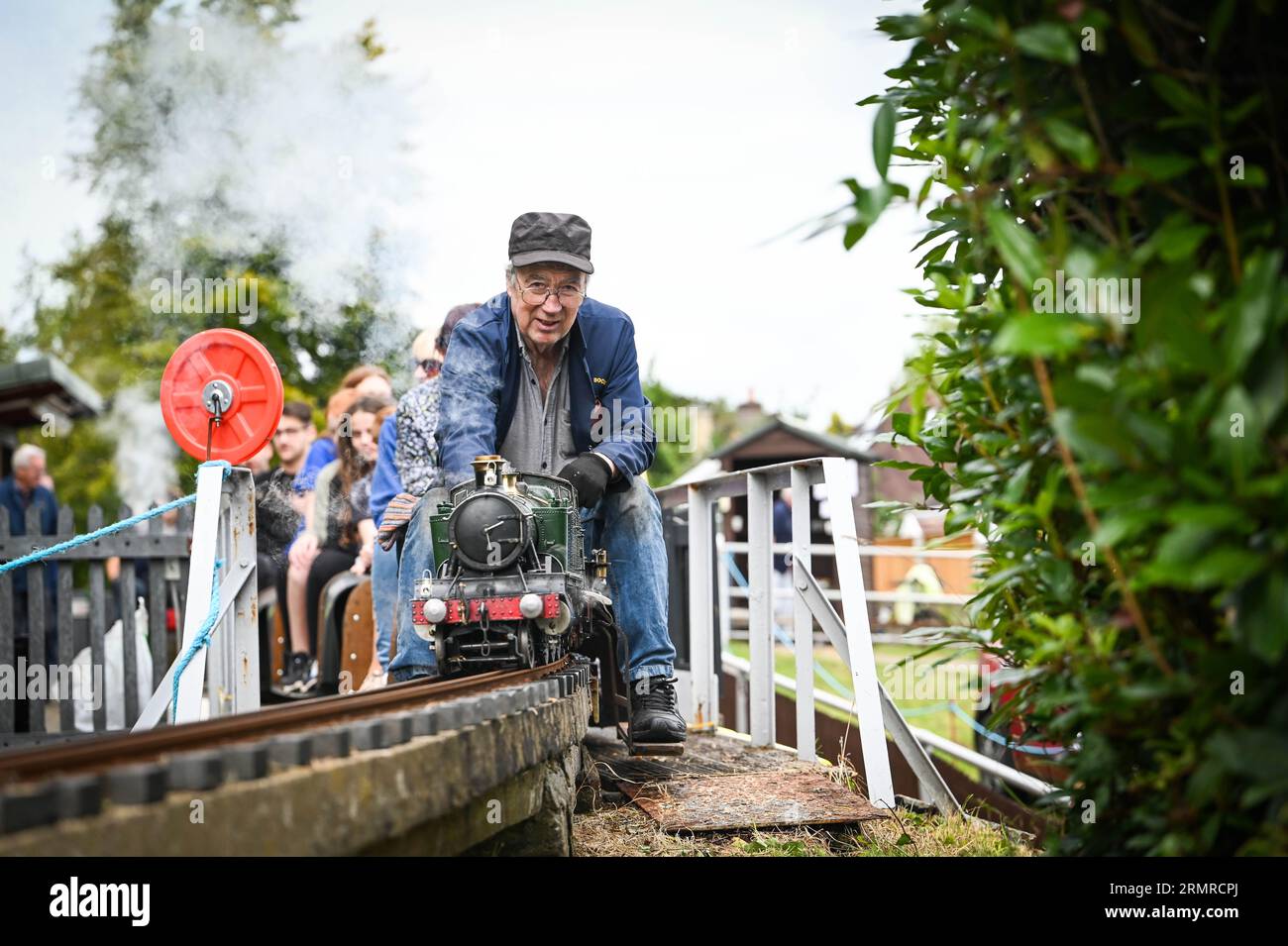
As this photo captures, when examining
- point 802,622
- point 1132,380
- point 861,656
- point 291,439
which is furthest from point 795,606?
point 291,439

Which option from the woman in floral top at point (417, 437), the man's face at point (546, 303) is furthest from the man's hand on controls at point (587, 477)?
the woman in floral top at point (417, 437)

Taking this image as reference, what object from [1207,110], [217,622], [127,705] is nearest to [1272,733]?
[1207,110]

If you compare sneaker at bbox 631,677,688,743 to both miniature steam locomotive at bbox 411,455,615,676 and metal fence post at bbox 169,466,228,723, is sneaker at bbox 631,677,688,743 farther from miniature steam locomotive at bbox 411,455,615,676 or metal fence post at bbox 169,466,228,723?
metal fence post at bbox 169,466,228,723

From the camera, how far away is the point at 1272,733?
189cm

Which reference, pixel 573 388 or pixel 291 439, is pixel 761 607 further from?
pixel 291 439

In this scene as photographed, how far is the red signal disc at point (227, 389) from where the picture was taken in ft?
18.2

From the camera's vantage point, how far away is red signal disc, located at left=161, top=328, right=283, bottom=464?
5.54 meters

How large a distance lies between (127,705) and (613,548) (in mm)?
4243

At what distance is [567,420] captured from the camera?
17.4ft

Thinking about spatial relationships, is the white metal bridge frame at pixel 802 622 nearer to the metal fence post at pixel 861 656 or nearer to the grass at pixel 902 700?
the metal fence post at pixel 861 656

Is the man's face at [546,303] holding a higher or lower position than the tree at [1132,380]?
higher

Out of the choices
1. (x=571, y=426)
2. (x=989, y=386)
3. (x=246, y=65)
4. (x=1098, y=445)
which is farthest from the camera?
(x=246, y=65)

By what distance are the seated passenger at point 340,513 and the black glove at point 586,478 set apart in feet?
11.4
